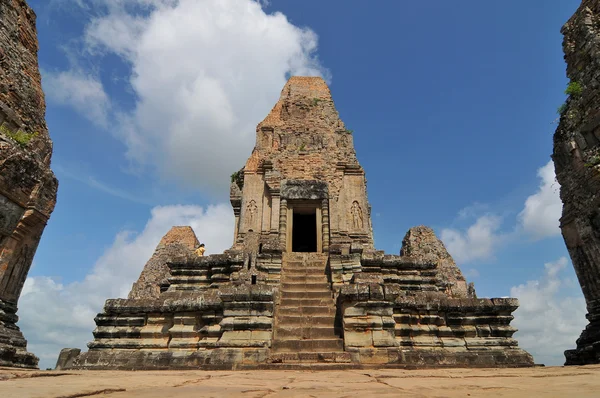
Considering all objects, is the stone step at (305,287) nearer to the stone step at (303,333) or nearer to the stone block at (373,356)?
the stone step at (303,333)

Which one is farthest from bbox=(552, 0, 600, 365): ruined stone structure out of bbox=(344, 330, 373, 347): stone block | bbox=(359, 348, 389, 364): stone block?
bbox=(344, 330, 373, 347): stone block

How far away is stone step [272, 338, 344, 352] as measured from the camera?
6.89 m

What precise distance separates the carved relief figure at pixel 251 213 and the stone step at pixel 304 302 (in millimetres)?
5480

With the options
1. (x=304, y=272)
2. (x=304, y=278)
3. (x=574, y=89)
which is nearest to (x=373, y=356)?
(x=304, y=278)

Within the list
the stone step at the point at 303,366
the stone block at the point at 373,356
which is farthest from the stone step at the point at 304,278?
the stone step at the point at 303,366

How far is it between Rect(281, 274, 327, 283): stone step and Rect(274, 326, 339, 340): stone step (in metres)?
2.45

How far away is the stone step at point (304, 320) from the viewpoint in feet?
25.3

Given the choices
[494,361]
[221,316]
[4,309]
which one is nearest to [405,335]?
[494,361]

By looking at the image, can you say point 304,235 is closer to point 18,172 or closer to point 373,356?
point 373,356

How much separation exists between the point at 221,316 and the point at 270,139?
32.3 ft

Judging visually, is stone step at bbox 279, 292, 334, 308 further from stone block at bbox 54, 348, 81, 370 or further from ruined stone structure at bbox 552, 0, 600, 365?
ruined stone structure at bbox 552, 0, 600, 365

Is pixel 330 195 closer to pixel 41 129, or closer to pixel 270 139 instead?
pixel 270 139

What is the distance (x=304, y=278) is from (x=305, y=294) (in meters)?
0.95

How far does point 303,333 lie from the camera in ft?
24.0
